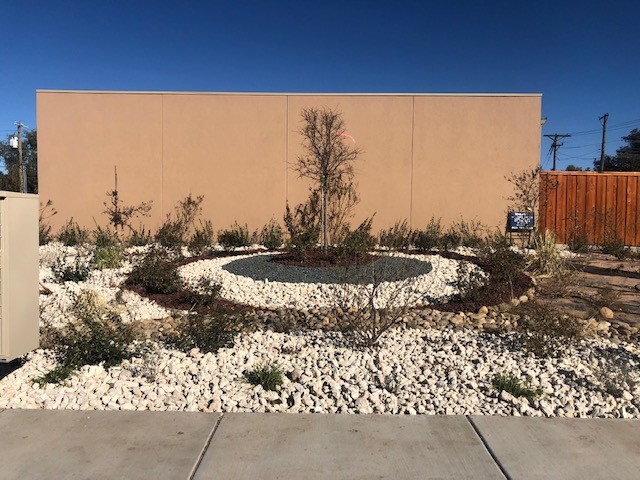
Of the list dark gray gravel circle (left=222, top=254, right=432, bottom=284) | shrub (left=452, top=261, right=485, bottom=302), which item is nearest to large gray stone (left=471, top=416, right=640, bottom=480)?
shrub (left=452, top=261, right=485, bottom=302)

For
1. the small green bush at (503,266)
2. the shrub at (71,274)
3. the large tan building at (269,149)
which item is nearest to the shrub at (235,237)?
the large tan building at (269,149)

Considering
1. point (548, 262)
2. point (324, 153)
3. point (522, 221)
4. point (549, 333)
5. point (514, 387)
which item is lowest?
point (514, 387)

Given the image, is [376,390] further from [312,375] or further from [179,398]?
[179,398]

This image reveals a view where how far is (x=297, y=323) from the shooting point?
6.71 meters

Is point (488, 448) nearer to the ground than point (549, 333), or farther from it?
nearer to the ground

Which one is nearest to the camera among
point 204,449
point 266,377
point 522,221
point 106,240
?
point 204,449

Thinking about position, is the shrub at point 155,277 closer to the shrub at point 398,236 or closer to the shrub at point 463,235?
the shrub at point 398,236

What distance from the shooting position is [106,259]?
34.4 feet

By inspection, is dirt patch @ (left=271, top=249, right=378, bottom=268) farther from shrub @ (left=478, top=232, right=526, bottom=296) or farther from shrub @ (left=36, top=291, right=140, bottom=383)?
shrub @ (left=36, top=291, right=140, bottom=383)

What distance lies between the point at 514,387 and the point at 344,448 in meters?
1.68

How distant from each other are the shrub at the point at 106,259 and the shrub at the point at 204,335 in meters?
5.24

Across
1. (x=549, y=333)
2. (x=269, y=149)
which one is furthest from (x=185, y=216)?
(x=549, y=333)

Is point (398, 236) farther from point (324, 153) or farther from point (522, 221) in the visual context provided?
point (522, 221)

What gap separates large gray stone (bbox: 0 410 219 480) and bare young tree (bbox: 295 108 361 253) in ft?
25.1
